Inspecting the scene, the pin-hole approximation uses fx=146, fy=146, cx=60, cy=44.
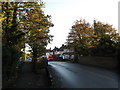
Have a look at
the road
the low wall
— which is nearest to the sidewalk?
the road

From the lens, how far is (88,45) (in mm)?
29047

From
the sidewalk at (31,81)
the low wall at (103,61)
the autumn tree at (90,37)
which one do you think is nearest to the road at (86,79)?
the sidewalk at (31,81)

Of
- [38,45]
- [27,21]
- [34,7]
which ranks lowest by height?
[38,45]

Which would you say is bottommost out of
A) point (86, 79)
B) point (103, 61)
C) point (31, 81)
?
point (31, 81)

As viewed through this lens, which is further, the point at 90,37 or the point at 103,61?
the point at 90,37

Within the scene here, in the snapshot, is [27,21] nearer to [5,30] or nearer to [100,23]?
[5,30]

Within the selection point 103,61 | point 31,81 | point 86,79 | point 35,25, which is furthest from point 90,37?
point 31,81

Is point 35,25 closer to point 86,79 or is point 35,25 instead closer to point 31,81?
point 31,81

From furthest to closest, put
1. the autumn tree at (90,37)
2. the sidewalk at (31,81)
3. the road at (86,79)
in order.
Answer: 1. the autumn tree at (90,37)
2. the sidewalk at (31,81)
3. the road at (86,79)

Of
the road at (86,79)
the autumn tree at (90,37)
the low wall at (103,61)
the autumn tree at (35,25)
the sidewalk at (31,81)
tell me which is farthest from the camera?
the autumn tree at (90,37)

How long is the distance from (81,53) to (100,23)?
26.4 ft

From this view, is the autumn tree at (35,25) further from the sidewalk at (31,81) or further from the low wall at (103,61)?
the low wall at (103,61)

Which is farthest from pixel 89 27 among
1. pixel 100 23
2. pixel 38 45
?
pixel 38 45

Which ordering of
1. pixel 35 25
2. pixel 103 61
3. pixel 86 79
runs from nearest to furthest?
pixel 86 79
pixel 35 25
pixel 103 61
